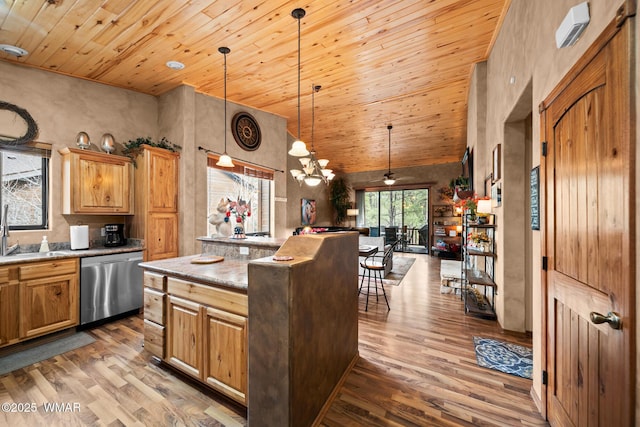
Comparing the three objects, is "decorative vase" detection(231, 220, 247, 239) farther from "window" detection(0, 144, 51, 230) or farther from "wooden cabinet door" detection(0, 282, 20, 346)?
"window" detection(0, 144, 51, 230)

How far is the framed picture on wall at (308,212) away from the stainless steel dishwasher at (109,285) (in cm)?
540

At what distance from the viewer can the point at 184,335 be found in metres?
2.10

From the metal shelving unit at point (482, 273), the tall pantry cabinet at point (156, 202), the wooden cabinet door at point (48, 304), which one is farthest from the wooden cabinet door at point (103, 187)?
the metal shelving unit at point (482, 273)

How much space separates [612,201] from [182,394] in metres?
2.80

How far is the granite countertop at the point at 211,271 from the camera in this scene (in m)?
1.84

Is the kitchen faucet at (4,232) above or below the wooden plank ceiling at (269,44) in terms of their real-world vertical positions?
below

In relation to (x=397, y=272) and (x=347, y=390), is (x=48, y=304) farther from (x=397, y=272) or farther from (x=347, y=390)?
(x=397, y=272)

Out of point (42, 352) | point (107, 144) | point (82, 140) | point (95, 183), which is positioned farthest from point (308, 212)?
point (42, 352)

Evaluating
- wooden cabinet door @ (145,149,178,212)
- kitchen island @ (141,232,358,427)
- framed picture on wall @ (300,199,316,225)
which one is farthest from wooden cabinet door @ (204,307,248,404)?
framed picture on wall @ (300,199,316,225)

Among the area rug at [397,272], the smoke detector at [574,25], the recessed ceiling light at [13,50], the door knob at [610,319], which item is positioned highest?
the recessed ceiling light at [13,50]

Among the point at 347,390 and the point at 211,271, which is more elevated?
the point at 211,271

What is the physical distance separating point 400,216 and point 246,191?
6453 millimetres

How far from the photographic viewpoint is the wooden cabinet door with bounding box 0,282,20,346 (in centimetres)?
257

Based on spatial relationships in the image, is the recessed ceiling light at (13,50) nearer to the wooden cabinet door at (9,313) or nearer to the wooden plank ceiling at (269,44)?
the wooden plank ceiling at (269,44)
